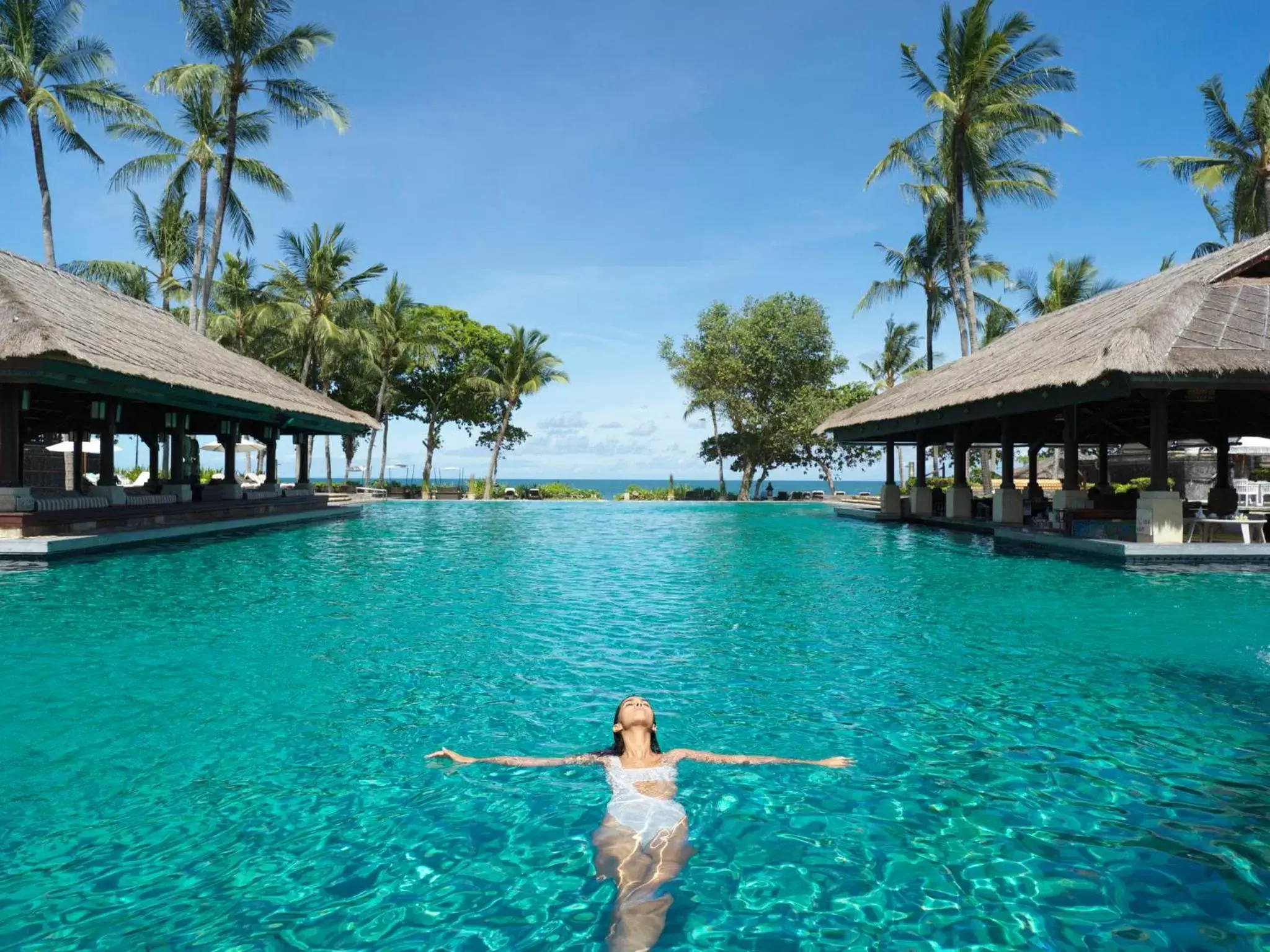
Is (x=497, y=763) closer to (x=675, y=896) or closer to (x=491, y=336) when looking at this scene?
(x=675, y=896)

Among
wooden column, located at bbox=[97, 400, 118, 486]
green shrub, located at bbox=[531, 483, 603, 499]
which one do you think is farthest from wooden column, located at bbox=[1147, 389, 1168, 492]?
green shrub, located at bbox=[531, 483, 603, 499]

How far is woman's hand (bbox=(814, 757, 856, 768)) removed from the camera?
4781mm

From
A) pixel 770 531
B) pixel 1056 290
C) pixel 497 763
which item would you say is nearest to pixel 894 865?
pixel 497 763

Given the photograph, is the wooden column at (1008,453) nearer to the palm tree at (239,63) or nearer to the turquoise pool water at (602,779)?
the turquoise pool water at (602,779)

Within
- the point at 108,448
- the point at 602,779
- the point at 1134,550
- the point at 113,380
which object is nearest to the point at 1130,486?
the point at 1134,550

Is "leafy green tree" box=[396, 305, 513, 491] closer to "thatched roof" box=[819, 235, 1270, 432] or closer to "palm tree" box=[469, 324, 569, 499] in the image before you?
"palm tree" box=[469, 324, 569, 499]

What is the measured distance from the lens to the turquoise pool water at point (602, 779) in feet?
10.9

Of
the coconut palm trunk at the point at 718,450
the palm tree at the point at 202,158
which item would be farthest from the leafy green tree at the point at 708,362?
the palm tree at the point at 202,158

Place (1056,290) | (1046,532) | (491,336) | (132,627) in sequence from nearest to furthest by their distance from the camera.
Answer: (132,627), (1046,532), (1056,290), (491,336)

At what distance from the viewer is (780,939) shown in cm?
321

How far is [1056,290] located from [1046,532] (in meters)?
22.6

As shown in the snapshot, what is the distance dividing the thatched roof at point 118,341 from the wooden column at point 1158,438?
19349mm

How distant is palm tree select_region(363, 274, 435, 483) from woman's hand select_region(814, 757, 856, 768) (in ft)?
120

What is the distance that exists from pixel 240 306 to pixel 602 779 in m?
39.4
